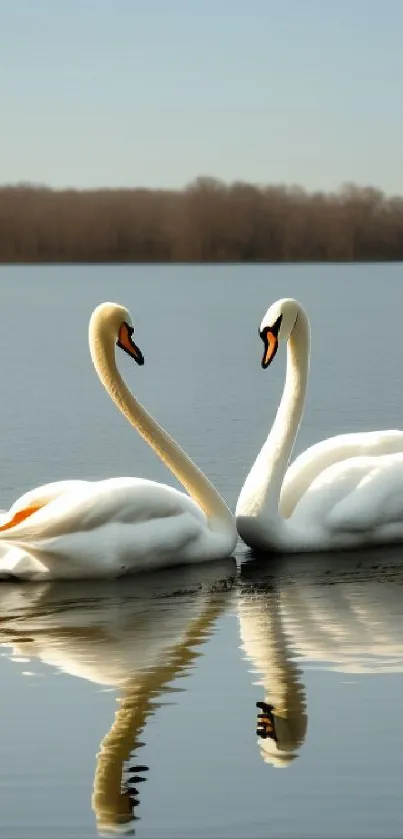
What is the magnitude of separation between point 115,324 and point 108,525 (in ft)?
4.70

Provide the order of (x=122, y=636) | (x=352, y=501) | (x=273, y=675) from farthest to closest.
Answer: (x=352, y=501), (x=122, y=636), (x=273, y=675)

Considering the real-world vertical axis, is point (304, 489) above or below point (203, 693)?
above

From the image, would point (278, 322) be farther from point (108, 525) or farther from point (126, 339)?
point (108, 525)

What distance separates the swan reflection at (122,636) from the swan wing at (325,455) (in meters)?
0.83

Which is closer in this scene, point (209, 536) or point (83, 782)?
point (83, 782)

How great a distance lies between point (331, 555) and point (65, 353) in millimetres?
27232

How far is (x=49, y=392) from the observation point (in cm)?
2944

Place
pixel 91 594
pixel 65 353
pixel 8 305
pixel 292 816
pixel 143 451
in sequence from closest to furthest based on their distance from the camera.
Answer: pixel 292 816
pixel 91 594
pixel 143 451
pixel 65 353
pixel 8 305

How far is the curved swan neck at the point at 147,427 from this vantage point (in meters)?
13.2

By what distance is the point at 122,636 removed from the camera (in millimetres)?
11062

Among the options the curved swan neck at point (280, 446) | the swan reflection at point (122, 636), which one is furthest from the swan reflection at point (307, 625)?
the curved swan neck at point (280, 446)

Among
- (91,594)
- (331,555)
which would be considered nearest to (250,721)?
(91,594)

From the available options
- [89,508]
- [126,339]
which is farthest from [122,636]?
[126,339]

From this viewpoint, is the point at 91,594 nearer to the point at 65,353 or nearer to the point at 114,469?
the point at 114,469
